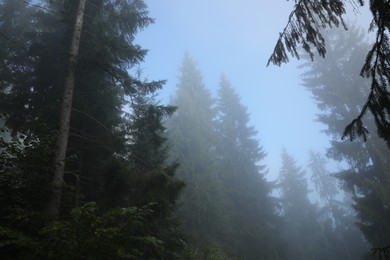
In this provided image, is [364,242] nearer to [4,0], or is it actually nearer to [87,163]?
[87,163]

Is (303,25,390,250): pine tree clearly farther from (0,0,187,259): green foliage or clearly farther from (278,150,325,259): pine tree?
(278,150,325,259): pine tree

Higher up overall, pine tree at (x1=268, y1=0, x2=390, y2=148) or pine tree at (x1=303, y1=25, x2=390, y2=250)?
pine tree at (x1=303, y1=25, x2=390, y2=250)

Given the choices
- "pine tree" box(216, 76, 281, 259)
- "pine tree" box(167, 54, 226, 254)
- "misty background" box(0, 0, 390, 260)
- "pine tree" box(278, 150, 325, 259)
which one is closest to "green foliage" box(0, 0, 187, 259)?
"misty background" box(0, 0, 390, 260)

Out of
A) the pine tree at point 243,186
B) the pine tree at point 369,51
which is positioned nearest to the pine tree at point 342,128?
the pine tree at point 243,186

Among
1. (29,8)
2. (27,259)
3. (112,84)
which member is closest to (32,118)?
Answer: (112,84)

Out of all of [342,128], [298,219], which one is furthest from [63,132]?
[298,219]

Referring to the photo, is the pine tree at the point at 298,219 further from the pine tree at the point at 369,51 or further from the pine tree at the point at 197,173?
the pine tree at the point at 369,51

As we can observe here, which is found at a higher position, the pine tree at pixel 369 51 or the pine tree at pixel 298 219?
the pine tree at pixel 298 219

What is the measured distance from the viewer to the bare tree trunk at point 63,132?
7.84m

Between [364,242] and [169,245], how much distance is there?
136 ft

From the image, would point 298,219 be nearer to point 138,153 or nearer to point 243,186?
point 243,186

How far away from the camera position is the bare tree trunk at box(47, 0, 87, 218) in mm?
7844

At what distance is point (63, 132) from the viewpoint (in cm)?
901

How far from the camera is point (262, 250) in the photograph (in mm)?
26938
